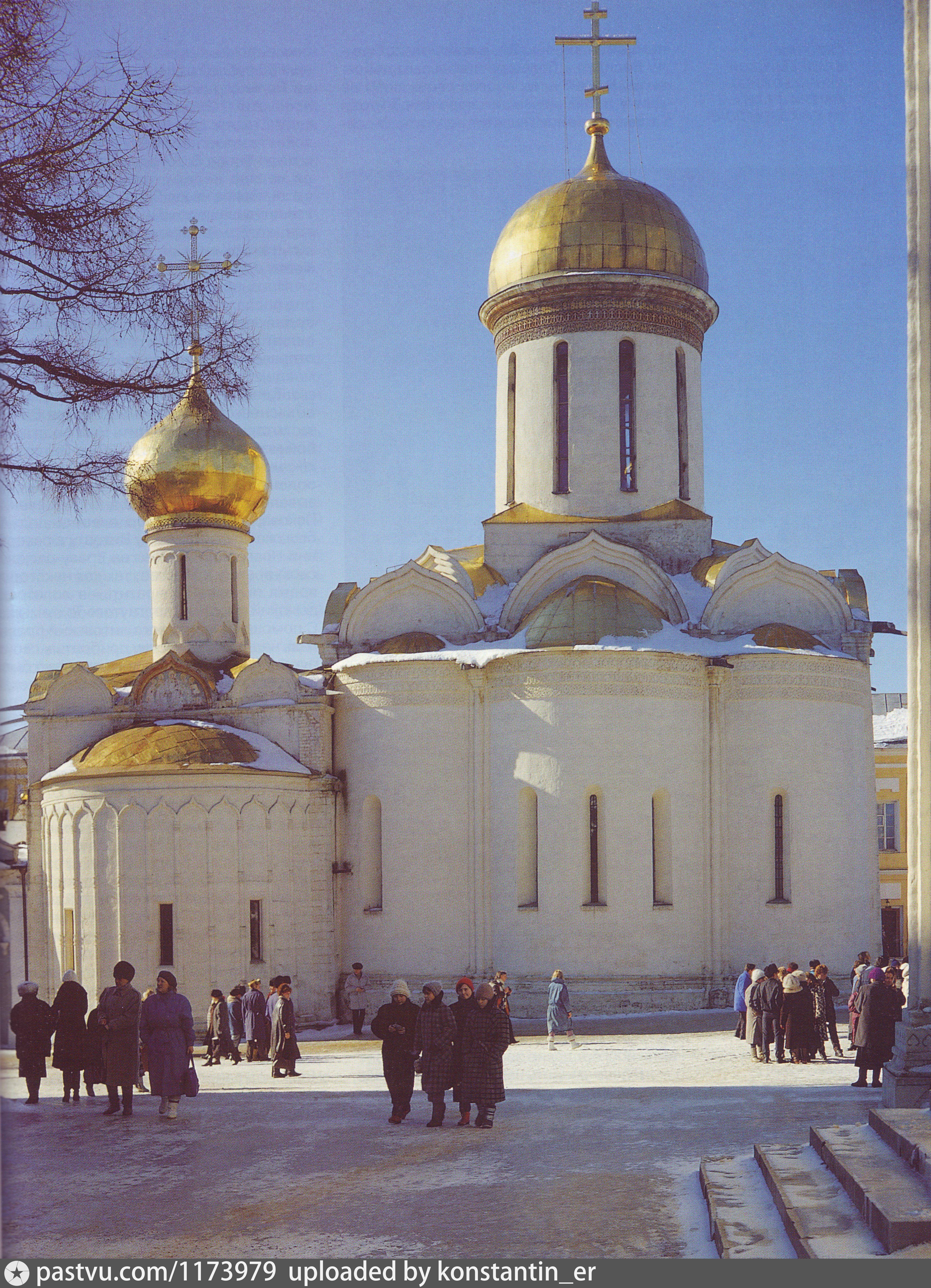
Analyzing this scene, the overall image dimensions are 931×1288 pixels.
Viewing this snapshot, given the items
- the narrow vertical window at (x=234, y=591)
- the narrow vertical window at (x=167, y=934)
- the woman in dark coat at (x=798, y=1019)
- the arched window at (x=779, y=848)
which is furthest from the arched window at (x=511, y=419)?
the woman in dark coat at (x=798, y=1019)

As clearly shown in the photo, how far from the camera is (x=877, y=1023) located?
11.6 metres

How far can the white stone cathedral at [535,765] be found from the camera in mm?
21344

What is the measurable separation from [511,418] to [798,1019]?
13729mm

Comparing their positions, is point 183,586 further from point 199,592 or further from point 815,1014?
point 815,1014

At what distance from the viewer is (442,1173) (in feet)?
27.8

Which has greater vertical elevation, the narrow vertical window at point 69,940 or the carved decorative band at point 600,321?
the carved decorative band at point 600,321

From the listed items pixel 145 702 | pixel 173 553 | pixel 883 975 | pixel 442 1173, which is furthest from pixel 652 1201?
pixel 173 553

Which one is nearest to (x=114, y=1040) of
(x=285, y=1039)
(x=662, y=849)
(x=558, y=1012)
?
(x=285, y=1039)

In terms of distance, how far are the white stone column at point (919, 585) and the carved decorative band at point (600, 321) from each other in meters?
15.0

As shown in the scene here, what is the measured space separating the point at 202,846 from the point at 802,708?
28.8 feet

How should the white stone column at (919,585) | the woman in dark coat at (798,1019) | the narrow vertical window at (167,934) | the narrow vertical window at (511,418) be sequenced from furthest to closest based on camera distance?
1. the narrow vertical window at (511,418)
2. the narrow vertical window at (167,934)
3. the woman in dark coat at (798,1019)
4. the white stone column at (919,585)

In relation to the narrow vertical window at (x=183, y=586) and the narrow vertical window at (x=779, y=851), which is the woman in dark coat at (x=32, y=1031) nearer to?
the narrow vertical window at (x=779, y=851)

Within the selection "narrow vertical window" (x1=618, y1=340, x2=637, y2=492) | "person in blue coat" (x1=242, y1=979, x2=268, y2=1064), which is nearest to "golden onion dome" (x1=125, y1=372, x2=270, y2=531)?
"narrow vertical window" (x1=618, y1=340, x2=637, y2=492)

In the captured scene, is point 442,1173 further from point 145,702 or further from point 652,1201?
point 145,702
